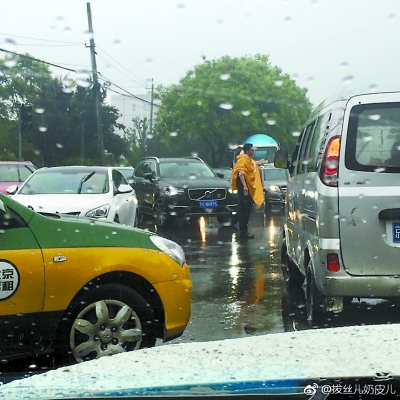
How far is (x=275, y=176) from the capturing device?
79.6ft

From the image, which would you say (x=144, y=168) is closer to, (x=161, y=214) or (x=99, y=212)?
(x=161, y=214)

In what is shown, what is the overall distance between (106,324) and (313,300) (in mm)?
1863

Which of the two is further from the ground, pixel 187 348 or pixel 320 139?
pixel 320 139

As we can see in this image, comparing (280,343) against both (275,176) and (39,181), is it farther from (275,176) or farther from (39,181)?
(275,176)

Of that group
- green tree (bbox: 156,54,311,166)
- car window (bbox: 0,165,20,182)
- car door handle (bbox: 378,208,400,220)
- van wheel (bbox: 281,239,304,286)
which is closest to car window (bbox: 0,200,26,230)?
car door handle (bbox: 378,208,400,220)

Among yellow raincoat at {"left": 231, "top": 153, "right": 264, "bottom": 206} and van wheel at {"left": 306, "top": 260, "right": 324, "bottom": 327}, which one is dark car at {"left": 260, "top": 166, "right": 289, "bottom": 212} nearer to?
yellow raincoat at {"left": 231, "top": 153, "right": 264, "bottom": 206}

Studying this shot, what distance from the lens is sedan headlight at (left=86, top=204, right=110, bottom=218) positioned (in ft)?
33.7

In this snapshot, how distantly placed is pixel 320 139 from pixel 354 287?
1219 millimetres

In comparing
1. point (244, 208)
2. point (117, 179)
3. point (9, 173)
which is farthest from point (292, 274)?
point (9, 173)

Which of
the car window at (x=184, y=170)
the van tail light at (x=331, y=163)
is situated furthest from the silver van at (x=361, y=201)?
the car window at (x=184, y=170)

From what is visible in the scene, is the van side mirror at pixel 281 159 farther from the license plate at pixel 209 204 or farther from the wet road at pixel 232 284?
the license plate at pixel 209 204

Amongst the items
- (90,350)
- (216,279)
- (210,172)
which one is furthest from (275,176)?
(90,350)

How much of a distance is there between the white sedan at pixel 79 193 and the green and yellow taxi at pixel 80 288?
474 centimetres

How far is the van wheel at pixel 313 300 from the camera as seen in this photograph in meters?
6.03
